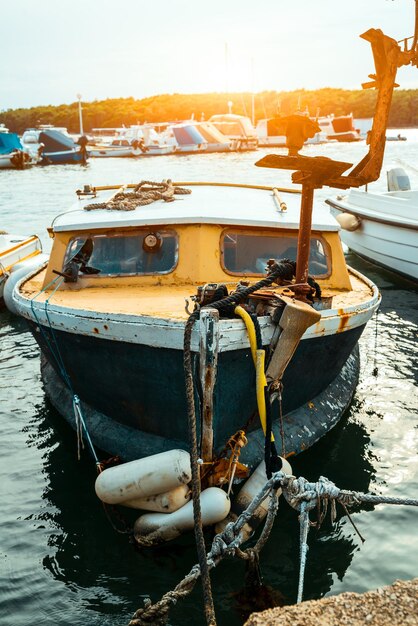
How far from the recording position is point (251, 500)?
5555 millimetres

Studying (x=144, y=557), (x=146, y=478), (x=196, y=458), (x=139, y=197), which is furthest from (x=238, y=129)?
(x=196, y=458)

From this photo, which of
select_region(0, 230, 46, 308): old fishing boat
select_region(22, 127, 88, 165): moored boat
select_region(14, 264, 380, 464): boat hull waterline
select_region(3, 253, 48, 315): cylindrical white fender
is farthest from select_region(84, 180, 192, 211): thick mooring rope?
select_region(22, 127, 88, 165): moored boat

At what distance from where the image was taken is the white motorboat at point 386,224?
48.1ft

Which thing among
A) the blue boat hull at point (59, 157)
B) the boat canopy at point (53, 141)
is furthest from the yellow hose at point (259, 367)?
the boat canopy at point (53, 141)

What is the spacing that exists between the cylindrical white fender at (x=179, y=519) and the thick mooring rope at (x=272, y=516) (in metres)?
0.23

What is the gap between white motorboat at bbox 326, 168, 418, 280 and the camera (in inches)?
577

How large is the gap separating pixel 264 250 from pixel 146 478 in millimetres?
3486

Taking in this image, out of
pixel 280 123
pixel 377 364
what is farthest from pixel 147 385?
pixel 377 364

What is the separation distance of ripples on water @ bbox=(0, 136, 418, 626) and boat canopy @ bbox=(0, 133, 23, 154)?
146 ft

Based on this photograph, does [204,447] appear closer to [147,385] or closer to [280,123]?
[147,385]

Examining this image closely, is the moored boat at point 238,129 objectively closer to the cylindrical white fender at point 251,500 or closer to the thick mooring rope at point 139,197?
the thick mooring rope at point 139,197

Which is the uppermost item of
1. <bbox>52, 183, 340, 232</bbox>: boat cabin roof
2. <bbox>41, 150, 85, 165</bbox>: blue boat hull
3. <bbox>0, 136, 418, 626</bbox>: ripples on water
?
<bbox>52, 183, 340, 232</bbox>: boat cabin roof

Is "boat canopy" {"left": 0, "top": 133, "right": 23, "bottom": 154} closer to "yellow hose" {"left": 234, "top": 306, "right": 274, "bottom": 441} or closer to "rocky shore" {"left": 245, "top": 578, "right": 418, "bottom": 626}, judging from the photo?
"yellow hose" {"left": 234, "top": 306, "right": 274, "bottom": 441}

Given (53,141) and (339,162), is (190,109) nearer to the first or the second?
(53,141)
